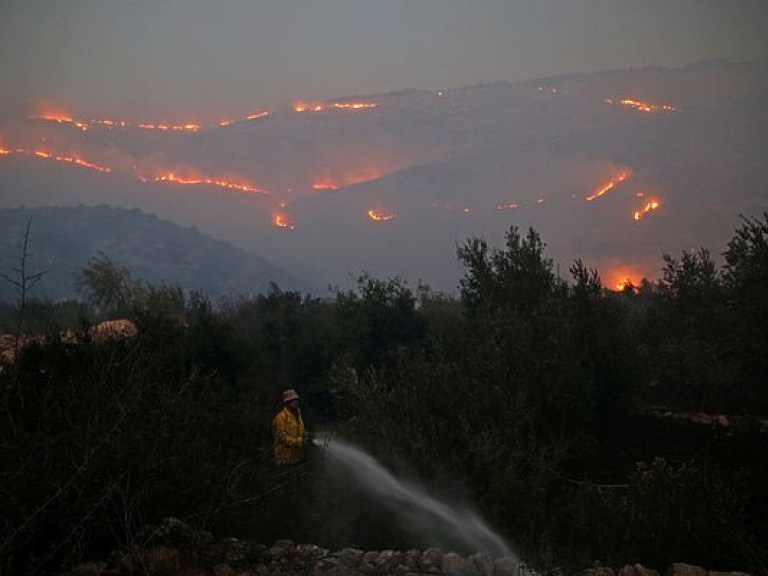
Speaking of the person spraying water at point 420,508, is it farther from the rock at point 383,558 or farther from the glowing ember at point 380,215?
the glowing ember at point 380,215

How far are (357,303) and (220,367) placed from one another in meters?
5.19

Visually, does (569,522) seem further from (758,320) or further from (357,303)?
(357,303)

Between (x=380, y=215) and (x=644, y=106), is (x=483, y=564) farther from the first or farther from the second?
(x=644, y=106)

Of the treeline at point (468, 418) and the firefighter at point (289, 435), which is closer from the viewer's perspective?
the treeline at point (468, 418)

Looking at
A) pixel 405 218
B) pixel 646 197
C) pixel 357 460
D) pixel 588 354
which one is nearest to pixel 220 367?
pixel 357 460

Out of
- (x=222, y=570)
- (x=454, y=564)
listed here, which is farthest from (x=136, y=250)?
(x=454, y=564)

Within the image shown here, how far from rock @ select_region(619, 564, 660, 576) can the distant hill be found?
91303mm

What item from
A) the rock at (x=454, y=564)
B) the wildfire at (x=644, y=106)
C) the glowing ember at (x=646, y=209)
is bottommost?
the rock at (x=454, y=564)

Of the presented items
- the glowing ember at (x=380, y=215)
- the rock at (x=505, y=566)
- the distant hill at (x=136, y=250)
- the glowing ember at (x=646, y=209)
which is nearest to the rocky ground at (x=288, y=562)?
the rock at (x=505, y=566)

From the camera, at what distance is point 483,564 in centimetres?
588

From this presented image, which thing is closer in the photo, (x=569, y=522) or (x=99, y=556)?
(x=99, y=556)

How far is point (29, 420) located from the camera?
7480 mm

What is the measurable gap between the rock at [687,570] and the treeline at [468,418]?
45 cm

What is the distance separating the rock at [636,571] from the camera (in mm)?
5520
